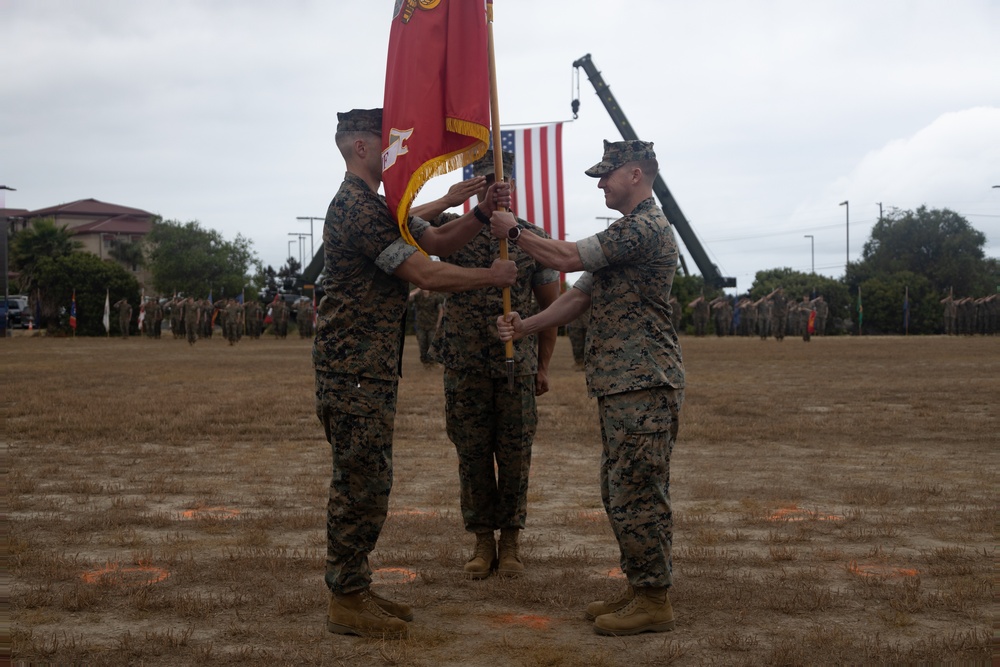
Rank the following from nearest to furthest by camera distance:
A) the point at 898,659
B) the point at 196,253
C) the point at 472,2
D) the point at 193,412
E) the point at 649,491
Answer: the point at 898,659 → the point at 649,491 → the point at 472,2 → the point at 193,412 → the point at 196,253

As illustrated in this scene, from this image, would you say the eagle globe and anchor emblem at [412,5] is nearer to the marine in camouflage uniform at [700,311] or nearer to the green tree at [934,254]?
the marine in camouflage uniform at [700,311]

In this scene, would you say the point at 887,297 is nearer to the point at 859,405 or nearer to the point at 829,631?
the point at 859,405

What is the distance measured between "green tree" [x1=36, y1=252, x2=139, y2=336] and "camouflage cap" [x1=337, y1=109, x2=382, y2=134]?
5434cm

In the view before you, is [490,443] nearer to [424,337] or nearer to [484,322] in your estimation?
[484,322]

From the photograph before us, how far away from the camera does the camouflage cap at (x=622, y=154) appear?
4684 millimetres

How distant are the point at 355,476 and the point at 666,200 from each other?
3825 cm

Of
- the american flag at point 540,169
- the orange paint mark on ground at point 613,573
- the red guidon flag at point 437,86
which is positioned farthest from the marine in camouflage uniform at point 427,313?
the red guidon flag at point 437,86

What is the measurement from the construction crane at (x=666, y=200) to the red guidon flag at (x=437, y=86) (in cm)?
2901

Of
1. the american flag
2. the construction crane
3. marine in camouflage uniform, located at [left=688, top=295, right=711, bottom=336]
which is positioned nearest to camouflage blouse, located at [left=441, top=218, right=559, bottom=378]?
the american flag

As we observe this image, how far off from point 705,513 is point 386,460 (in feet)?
10.2

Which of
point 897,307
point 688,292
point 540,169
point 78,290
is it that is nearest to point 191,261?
point 78,290

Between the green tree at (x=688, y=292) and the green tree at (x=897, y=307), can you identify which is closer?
the green tree at (x=688, y=292)

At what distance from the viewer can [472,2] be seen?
4.89m

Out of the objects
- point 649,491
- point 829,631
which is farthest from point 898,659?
point 649,491
